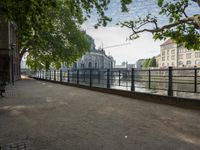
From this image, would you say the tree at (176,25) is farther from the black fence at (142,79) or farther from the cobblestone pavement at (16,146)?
the cobblestone pavement at (16,146)

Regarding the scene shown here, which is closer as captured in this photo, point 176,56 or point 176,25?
point 176,25

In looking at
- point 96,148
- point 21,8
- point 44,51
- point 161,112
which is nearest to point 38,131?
point 96,148

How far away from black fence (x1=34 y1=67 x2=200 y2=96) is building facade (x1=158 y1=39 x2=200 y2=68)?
63955 mm

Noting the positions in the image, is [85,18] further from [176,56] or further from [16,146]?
[176,56]

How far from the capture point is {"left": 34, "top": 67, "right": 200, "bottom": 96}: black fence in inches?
319

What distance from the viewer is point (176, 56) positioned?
89.0 m

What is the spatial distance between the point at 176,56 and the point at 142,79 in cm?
8335

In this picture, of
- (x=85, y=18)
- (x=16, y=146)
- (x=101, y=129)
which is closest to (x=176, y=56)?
(x=85, y=18)

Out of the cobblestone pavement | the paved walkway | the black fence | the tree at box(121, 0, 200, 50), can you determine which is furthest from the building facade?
the cobblestone pavement

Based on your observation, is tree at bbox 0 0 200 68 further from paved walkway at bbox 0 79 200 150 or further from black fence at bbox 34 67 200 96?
paved walkway at bbox 0 79 200 150

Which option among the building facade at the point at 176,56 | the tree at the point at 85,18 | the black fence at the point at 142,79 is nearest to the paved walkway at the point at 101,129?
the black fence at the point at 142,79

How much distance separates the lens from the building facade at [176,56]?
76.5 m

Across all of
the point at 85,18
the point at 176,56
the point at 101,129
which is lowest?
the point at 101,129

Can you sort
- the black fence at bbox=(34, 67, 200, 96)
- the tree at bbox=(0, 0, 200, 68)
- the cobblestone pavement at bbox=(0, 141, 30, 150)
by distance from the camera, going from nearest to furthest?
the cobblestone pavement at bbox=(0, 141, 30, 150) < the tree at bbox=(0, 0, 200, 68) < the black fence at bbox=(34, 67, 200, 96)
